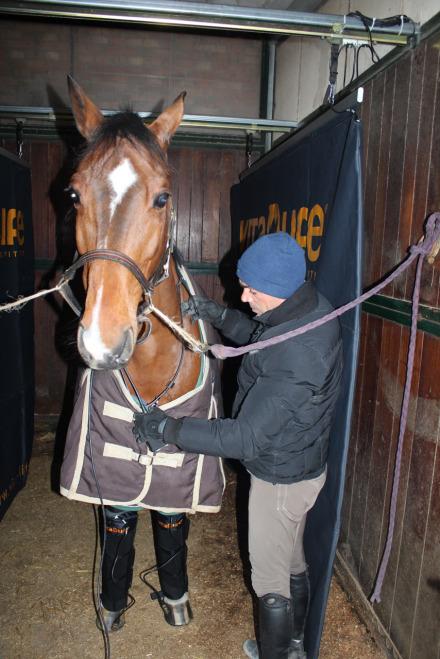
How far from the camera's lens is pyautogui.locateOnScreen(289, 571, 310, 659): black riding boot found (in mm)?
1781

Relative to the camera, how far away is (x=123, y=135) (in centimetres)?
137

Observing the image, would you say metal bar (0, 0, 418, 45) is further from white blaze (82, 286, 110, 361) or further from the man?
white blaze (82, 286, 110, 361)

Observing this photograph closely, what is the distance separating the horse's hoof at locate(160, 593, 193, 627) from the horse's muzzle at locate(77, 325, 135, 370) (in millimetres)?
1424

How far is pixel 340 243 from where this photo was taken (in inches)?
66.9

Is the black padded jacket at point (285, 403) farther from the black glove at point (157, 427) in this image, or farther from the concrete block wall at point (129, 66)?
the concrete block wall at point (129, 66)

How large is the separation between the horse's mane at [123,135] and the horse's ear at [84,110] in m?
0.09

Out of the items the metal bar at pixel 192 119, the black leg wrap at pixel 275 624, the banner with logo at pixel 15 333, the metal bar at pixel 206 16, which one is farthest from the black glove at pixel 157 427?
the metal bar at pixel 192 119

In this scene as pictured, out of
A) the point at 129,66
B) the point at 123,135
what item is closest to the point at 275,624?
the point at 123,135

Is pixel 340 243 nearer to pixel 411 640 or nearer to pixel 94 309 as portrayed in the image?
pixel 94 309

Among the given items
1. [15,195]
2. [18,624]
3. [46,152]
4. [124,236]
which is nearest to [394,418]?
[124,236]

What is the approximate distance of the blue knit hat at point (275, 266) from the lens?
1.40m

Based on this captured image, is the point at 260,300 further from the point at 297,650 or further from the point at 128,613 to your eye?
the point at 128,613

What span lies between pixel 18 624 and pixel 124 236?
1.83m

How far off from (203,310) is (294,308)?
0.60 meters
